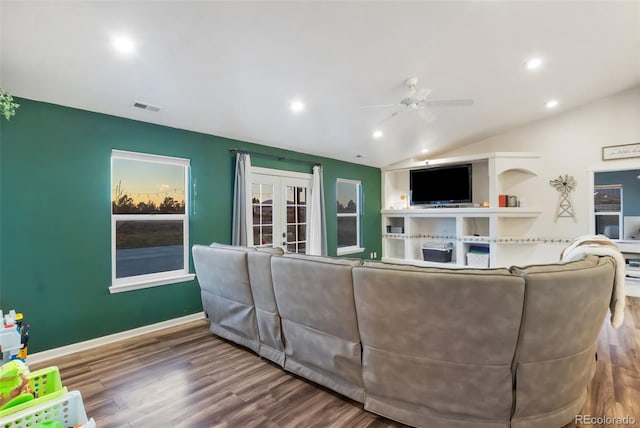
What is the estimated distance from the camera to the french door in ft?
16.4

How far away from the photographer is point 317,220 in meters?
5.71

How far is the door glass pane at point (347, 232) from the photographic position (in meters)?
6.56

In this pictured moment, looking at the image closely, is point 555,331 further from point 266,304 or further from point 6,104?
point 6,104

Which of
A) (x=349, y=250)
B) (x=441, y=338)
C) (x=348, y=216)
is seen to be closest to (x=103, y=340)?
(x=441, y=338)

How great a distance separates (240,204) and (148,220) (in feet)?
3.93

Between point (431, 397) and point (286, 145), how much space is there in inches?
166

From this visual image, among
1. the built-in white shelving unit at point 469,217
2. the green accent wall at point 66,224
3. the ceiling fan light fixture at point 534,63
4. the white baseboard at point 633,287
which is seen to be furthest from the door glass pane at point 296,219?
the white baseboard at point 633,287

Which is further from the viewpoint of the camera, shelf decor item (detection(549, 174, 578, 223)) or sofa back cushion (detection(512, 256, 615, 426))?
shelf decor item (detection(549, 174, 578, 223))

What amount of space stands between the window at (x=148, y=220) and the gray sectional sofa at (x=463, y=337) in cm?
250

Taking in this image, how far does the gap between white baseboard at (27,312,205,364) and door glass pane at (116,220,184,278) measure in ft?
2.11

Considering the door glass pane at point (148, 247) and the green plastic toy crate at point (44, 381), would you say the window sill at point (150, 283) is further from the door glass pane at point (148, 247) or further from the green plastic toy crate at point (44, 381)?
the green plastic toy crate at point (44, 381)

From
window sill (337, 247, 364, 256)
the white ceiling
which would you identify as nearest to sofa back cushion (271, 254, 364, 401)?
the white ceiling

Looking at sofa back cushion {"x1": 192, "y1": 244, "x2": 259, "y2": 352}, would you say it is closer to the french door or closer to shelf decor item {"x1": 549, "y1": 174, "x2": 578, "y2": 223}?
the french door

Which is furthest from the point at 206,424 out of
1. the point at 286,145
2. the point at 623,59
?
the point at 623,59
